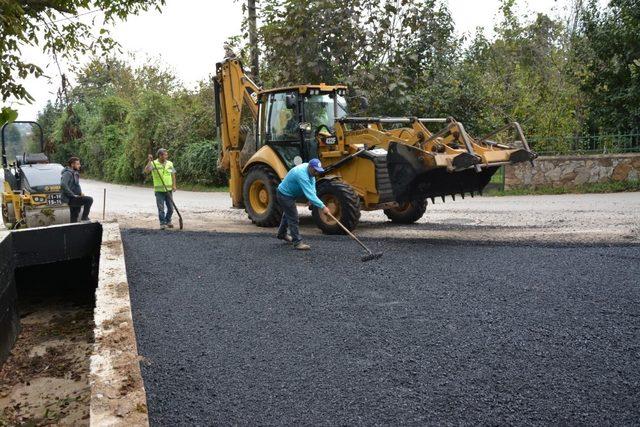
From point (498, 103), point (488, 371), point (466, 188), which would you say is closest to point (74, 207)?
point (466, 188)

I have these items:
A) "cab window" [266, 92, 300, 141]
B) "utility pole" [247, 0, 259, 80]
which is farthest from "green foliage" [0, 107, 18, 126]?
"utility pole" [247, 0, 259, 80]

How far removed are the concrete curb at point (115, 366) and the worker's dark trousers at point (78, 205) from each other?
4.71 meters

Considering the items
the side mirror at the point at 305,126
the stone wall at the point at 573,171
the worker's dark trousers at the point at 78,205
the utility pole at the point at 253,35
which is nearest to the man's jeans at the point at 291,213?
the side mirror at the point at 305,126

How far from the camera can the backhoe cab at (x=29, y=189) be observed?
10602 millimetres

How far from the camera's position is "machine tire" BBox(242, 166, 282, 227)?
33.9 feet

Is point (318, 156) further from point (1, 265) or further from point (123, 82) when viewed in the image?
point (123, 82)

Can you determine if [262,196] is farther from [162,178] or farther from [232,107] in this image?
[232,107]

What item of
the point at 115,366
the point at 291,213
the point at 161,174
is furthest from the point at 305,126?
the point at 115,366

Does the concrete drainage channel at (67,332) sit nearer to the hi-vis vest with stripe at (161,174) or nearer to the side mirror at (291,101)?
the hi-vis vest with stripe at (161,174)

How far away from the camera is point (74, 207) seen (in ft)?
33.6

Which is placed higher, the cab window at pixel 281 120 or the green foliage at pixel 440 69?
the green foliage at pixel 440 69

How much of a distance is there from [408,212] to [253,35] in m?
8.94

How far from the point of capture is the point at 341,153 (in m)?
9.52

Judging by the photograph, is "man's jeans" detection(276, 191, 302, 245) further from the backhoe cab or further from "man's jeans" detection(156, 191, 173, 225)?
the backhoe cab
